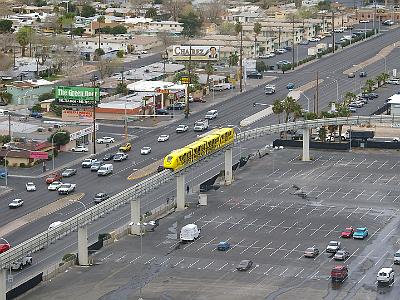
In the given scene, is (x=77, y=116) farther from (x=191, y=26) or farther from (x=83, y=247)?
(x=191, y=26)

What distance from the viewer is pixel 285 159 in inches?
4252

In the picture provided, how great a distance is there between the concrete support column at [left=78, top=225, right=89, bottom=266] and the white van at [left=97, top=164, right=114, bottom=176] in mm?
25131

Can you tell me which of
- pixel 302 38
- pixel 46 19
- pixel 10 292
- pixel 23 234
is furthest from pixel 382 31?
pixel 10 292

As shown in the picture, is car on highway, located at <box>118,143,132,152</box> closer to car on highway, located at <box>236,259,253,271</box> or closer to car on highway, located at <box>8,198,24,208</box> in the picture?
car on highway, located at <box>8,198,24,208</box>

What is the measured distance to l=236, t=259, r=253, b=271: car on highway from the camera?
249ft

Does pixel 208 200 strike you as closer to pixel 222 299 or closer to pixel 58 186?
pixel 58 186

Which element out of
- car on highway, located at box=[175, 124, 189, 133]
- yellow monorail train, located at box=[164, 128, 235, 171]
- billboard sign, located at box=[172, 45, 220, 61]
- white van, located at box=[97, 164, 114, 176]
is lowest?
white van, located at box=[97, 164, 114, 176]

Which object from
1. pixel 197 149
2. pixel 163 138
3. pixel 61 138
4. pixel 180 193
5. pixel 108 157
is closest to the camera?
pixel 180 193

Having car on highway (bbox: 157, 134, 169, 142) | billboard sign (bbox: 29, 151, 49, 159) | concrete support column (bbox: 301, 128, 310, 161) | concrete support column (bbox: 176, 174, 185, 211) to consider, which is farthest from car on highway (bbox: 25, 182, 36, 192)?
concrete support column (bbox: 301, 128, 310, 161)

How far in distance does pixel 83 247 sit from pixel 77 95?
51.4 meters

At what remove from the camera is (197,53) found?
15938 cm

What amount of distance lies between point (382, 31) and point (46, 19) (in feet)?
159

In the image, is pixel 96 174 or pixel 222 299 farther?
pixel 96 174

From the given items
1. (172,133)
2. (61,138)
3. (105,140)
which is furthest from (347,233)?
(172,133)
